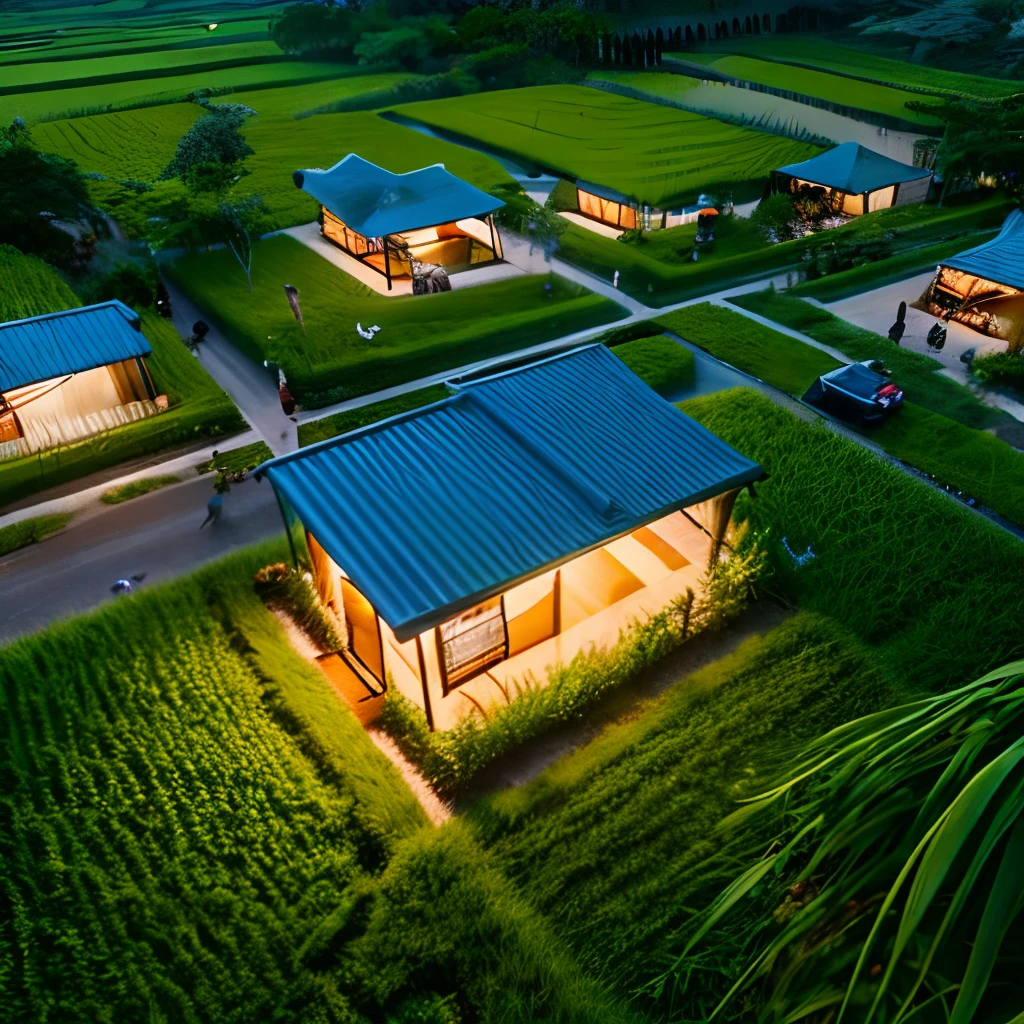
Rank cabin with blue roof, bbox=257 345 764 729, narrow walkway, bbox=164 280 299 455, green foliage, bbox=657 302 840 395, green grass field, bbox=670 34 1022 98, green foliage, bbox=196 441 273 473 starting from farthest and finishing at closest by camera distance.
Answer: green grass field, bbox=670 34 1022 98, green foliage, bbox=657 302 840 395, narrow walkway, bbox=164 280 299 455, green foliage, bbox=196 441 273 473, cabin with blue roof, bbox=257 345 764 729

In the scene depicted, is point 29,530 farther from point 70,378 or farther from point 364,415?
point 364,415

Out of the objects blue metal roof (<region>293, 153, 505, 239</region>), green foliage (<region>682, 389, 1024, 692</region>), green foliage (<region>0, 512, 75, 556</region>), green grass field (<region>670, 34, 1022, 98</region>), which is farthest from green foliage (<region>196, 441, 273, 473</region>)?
green grass field (<region>670, 34, 1022, 98</region>)

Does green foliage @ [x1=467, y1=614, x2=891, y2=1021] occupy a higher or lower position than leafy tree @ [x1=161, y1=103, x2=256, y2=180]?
lower

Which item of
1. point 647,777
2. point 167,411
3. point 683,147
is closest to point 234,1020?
point 647,777

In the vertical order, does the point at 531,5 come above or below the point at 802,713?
above

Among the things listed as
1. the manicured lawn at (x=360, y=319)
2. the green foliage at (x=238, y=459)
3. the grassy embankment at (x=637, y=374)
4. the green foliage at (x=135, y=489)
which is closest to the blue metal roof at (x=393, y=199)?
the manicured lawn at (x=360, y=319)

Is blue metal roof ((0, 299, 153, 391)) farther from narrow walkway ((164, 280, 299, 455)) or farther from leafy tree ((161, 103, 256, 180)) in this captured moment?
leafy tree ((161, 103, 256, 180))

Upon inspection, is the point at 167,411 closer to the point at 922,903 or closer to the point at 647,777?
the point at 647,777
